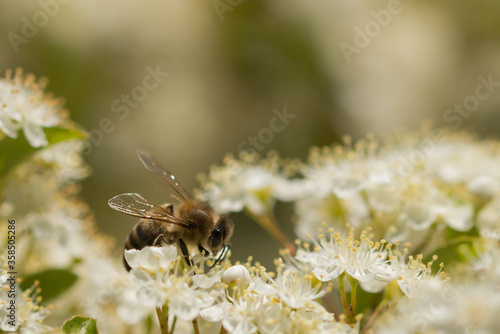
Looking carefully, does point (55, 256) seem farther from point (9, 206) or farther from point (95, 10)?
point (95, 10)

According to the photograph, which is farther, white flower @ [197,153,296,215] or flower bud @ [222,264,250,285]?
white flower @ [197,153,296,215]

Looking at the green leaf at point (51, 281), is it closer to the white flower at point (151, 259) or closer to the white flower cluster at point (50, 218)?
the white flower cluster at point (50, 218)

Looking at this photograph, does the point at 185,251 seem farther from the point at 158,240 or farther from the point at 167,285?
the point at 167,285

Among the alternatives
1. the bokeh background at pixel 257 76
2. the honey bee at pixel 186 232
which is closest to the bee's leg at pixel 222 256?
the honey bee at pixel 186 232

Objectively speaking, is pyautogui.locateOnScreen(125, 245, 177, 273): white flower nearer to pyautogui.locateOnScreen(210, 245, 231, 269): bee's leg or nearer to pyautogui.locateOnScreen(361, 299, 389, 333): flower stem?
pyautogui.locateOnScreen(210, 245, 231, 269): bee's leg

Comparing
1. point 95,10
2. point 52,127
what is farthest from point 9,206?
point 95,10

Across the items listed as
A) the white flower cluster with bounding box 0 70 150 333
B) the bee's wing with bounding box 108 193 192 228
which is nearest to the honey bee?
the bee's wing with bounding box 108 193 192 228
